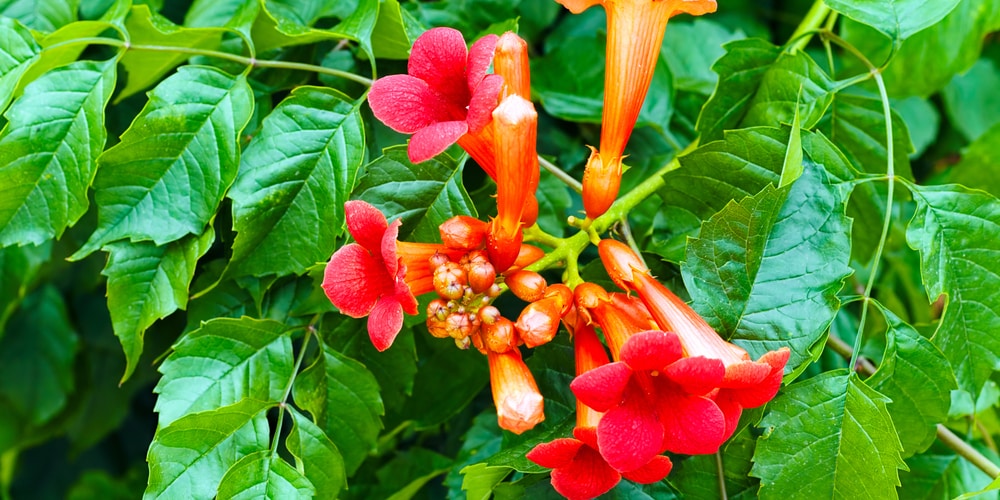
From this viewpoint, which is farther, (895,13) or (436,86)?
(895,13)

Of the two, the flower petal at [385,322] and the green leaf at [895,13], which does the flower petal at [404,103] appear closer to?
the flower petal at [385,322]

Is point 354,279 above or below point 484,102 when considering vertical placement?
below

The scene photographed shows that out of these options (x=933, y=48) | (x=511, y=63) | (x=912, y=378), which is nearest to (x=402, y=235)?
(x=511, y=63)

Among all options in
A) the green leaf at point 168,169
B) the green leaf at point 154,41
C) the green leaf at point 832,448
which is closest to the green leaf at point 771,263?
the green leaf at point 832,448

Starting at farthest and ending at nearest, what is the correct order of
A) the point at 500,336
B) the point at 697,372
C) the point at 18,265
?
the point at 18,265
the point at 500,336
the point at 697,372

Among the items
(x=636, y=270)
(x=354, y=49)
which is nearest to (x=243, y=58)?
(x=354, y=49)

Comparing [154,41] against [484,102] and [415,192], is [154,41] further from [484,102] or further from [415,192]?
[484,102]

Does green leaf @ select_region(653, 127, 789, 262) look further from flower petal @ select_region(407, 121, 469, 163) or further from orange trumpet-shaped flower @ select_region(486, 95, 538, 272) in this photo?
flower petal @ select_region(407, 121, 469, 163)
